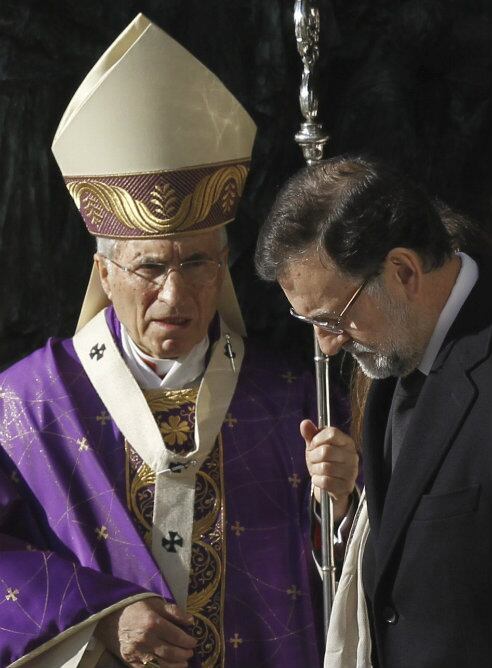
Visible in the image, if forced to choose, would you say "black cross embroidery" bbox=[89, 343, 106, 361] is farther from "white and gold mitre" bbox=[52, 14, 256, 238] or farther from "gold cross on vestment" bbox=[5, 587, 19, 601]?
"gold cross on vestment" bbox=[5, 587, 19, 601]

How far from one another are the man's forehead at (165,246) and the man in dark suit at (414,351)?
922 mm

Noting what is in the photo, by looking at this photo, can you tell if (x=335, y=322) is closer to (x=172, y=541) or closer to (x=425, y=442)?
(x=425, y=442)

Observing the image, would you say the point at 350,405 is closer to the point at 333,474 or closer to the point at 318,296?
the point at 333,474

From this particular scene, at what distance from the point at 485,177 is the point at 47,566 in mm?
2080

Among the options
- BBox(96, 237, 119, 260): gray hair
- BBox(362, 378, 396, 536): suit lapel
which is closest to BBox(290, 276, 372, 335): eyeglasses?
BBox(362, 378, 396, 536): suit lapel

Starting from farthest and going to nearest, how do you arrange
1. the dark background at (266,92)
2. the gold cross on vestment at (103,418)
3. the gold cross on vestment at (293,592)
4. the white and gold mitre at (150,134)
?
1. the dark background at (266,92)
2. the gold cross on vestment at (103,418)
3. the gold cross on vestment at (293,592)
4. the white and gold mitre at (150,134)

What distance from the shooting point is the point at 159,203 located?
4090mm

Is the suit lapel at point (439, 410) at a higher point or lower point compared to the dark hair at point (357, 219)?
lower

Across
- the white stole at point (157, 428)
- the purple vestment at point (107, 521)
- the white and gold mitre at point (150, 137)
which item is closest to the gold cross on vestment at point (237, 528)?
the purple vestment at point (107, 521)

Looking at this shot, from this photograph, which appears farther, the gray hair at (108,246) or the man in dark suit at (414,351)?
the gray hair at (108,246)

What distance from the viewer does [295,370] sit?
4.46 metres

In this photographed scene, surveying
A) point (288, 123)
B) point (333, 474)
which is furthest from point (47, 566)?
point (288, 123)

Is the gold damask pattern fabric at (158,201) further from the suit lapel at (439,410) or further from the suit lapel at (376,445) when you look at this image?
the suit lapel at (439,410)

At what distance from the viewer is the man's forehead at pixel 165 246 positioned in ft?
13.5
